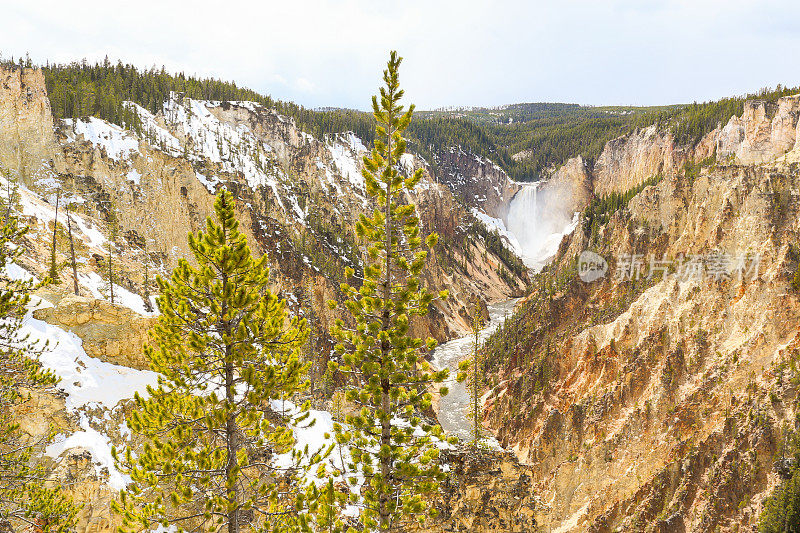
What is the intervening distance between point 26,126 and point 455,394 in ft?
199

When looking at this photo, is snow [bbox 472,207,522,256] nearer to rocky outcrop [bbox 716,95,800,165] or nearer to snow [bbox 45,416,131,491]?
rocky outcrop [bbox 716,95,800,165]

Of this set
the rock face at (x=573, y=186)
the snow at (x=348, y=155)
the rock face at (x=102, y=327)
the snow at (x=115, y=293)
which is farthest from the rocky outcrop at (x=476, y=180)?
the rock face at (x=102, y=327)

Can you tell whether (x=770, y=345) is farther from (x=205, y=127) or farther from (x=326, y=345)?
(x=205, y=127)

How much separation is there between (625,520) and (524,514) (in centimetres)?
1301

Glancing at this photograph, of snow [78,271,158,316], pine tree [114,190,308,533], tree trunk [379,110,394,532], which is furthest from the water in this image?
snow [78,271,158,316]

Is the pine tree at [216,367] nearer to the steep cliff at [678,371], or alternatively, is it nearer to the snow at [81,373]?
the snow at [81,373]

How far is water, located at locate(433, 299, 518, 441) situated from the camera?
46.7 meters

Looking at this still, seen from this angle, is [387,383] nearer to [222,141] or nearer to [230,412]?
[230,412]

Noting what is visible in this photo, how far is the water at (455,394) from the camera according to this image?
46.7 metres

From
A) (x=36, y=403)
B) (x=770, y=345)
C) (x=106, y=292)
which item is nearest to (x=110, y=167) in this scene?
(x=106, y=292)

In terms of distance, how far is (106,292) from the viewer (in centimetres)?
3684

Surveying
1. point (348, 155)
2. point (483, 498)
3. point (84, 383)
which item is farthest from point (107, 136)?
point (483, 498)

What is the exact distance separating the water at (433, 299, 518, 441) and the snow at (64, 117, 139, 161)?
51.1 meters

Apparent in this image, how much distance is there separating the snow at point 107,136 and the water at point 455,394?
51.1 metres
